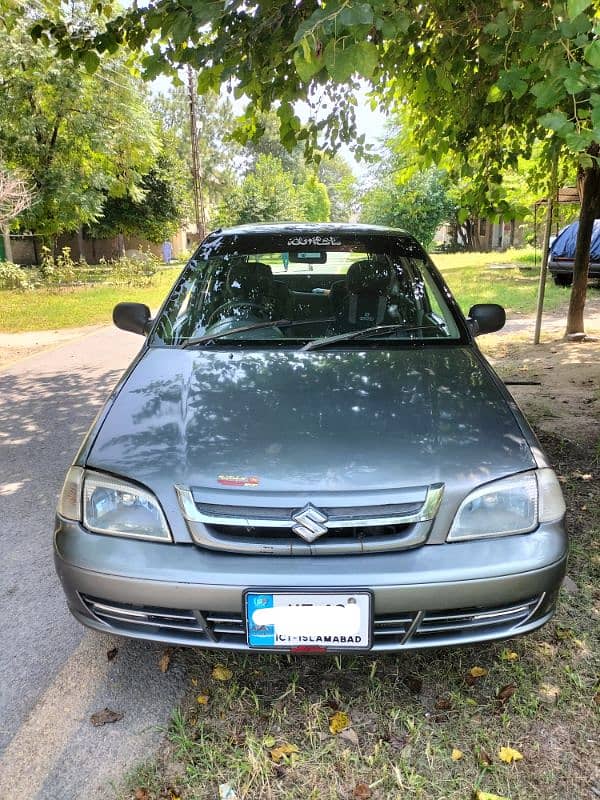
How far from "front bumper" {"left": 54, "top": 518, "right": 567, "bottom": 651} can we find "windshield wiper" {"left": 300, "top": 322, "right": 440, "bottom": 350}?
1.21 meters

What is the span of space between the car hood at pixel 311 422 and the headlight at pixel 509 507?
1.8 inches

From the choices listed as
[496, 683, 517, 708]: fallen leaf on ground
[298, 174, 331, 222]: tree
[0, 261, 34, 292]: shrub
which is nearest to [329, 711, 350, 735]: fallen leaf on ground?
[496, 683, 517, 708]: fallen leaf on ground

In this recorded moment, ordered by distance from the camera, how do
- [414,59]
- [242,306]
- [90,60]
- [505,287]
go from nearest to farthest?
[242,306] → [90,60] → [414,59] → [505,287]

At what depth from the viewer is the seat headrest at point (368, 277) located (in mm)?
3172

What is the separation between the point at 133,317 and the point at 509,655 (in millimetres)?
2462

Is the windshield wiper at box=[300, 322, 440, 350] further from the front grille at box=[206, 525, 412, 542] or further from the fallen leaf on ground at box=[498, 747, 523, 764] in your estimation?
the fallen leaf on ground at box=[498, 747, 523, 764]

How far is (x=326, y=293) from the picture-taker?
3275 millimetres

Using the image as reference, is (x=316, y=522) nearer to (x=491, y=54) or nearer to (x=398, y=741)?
(x=398, y=741)

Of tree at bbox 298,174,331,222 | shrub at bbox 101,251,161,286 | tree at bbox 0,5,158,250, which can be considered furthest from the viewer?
tree at bbox 298,174,331,222

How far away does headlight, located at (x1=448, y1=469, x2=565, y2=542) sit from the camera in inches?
73.1

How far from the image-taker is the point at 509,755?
1847 mm

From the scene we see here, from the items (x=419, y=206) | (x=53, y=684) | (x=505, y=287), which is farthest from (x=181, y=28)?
(x=419, y=206)

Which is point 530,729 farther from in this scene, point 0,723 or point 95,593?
point 0,723

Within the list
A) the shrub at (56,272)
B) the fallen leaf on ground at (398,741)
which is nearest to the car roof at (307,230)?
the fallen leaf on ground at (398,741)
